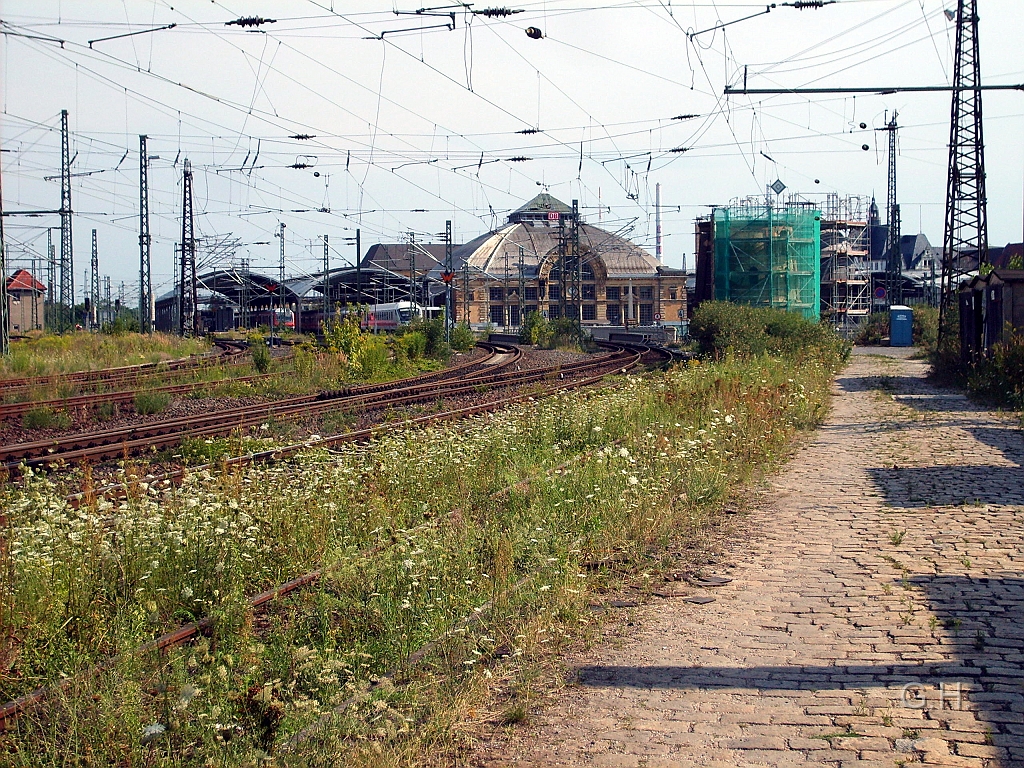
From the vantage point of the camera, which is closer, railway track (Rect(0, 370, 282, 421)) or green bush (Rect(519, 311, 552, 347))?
railway track (Rect(0, 370, 282, 421))

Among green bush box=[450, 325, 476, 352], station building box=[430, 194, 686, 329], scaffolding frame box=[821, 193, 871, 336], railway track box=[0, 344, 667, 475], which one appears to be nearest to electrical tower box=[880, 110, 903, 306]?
scaffolding frame box=[821, 193, 871, 336]

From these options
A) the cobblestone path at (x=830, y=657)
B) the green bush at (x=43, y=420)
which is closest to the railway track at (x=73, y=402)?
the green bush at (x=43, y=420)

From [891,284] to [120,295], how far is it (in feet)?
232

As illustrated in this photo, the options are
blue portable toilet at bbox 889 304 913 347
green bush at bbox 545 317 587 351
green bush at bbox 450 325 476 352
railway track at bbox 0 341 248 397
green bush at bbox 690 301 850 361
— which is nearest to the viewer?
railway track at bbox 0 341 248 397

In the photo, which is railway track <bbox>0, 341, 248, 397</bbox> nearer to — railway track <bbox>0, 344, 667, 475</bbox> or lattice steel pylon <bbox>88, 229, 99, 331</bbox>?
railway track <bbox>0, 344, 667, 475</bbox>

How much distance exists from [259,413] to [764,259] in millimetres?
37104

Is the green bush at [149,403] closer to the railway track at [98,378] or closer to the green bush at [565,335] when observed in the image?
the railway track at [98,378]

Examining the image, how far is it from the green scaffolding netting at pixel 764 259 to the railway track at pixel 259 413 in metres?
20.4

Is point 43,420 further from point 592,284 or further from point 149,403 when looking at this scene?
point 592,284

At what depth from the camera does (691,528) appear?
8570mm

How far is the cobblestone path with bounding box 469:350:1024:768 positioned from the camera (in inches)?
173

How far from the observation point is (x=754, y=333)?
86.5 ft

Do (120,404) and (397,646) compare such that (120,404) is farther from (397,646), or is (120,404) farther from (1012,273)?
(1012,273)

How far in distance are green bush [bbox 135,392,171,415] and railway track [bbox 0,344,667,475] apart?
1585 mm
